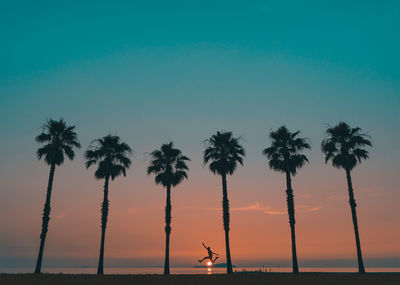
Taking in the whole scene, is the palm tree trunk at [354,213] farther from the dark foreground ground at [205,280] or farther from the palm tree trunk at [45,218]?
the palm tree trunk at [45,218]

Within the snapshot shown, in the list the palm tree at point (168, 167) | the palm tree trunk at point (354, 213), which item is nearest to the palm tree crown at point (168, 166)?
the palm tree at point (168, 167)

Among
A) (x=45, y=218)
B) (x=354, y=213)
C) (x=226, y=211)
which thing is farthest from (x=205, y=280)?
(x=45, y=218)

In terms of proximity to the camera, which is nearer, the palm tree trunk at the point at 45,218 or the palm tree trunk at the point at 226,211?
the palm tree trunk at the point at 45,218

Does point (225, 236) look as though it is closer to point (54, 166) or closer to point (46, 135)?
point (54, 166)

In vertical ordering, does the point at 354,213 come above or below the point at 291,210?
below

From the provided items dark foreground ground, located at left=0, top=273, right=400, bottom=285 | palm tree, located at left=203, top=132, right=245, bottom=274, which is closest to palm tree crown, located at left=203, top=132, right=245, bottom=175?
palm tree, located at left=203, top=132, right=245, bottom=274

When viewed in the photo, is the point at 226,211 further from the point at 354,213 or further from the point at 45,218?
the point at 45,218

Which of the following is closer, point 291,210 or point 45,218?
point 45,218

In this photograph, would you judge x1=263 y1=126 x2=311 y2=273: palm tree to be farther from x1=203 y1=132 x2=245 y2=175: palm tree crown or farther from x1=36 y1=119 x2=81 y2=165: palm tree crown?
x1=36 y1=119 x2=81 y2=165: palm tree crown

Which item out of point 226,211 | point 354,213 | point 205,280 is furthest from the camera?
point 226,211

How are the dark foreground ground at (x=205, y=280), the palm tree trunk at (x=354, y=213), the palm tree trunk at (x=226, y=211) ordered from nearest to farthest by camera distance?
1. the dark foreground ground at (x=205, y=280)
2. the palm tree trunk at (x=354, y=213)
3. the palm tree trunk at (x=226, y=211)

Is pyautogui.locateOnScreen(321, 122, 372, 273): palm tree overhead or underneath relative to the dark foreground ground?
overhead

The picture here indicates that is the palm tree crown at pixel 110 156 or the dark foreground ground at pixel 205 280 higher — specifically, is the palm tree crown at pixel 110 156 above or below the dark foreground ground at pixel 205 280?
above

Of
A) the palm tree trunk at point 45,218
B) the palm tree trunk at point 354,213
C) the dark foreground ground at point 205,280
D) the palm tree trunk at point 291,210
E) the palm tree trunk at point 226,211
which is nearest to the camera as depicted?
the dark foreground ground at point 205,280
